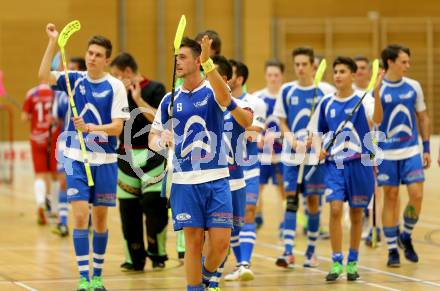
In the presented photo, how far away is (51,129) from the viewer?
1468cm

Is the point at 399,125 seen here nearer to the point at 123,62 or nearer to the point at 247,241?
the point at 247,241

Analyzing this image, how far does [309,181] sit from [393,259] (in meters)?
1.23

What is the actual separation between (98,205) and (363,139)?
8.87ft

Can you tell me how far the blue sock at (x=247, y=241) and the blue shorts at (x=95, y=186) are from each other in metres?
1.62

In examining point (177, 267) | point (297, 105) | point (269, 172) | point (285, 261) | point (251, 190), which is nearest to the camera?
point (251, 190)

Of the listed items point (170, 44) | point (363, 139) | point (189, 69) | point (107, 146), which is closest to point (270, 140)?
point (363, 139)

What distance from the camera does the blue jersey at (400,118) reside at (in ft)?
35.6

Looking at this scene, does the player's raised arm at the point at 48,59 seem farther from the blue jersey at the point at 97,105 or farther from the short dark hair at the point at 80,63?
the short dark hair at the point at 80,63

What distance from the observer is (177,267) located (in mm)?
10617

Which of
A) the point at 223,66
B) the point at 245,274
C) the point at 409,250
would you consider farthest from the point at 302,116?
the point at 223,66

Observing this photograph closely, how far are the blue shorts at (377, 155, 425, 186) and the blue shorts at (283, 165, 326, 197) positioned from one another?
2.11ft

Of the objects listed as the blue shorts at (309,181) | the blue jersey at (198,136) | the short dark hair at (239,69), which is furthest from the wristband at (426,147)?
the blue jersey at (198,136)

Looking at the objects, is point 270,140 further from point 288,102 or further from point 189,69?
point 189,69

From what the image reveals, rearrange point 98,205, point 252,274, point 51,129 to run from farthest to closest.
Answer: point 51,129 < point 252,274 < point 98,205
